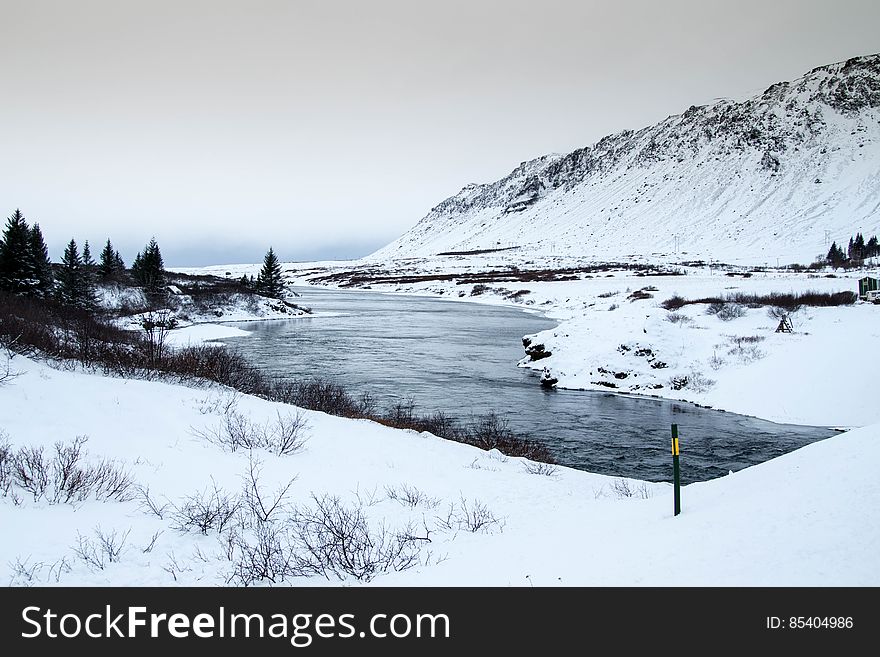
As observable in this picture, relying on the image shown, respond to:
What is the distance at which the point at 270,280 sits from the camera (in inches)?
2237

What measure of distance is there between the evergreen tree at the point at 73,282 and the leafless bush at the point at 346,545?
34.0 meters

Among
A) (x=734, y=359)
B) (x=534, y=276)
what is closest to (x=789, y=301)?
(x=734, y=359)

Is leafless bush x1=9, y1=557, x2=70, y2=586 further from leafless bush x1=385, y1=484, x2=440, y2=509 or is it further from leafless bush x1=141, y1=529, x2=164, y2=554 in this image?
leafless bush x1=385, y1=484, x2=440, y2=509

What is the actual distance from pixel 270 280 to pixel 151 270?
38.5 ft

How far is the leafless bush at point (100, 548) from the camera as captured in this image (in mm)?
5195

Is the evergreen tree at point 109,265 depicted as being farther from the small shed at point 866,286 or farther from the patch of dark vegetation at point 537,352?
the small shed at point 866,286

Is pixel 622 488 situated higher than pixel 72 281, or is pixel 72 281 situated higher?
pixel 72 281

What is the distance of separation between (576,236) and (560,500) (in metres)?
173

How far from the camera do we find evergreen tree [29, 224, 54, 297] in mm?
30764

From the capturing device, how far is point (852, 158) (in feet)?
505

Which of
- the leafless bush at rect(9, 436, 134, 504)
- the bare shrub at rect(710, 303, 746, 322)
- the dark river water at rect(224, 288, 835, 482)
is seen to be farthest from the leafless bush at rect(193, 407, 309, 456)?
the bare shrub at rect(710, 303, 746, 322)

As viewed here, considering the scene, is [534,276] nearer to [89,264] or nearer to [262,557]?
[89,264]
